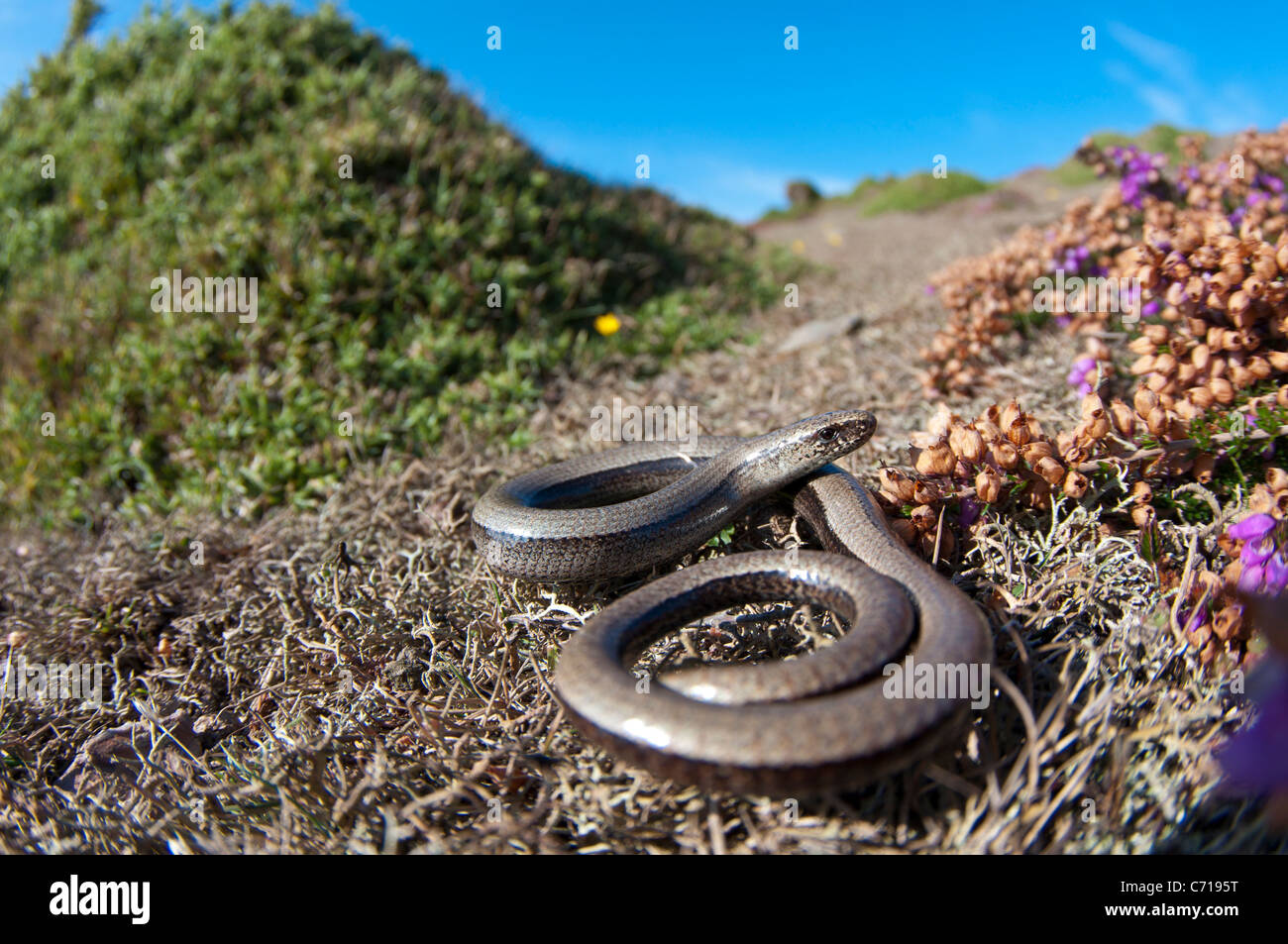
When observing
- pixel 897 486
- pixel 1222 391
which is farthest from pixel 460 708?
pixel 1222 391

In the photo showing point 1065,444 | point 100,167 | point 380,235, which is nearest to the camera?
point 1065,444

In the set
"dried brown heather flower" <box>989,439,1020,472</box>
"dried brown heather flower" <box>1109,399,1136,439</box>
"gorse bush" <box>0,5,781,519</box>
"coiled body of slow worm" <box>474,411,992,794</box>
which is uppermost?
"gorse bush" <box>0,5,781,519</box>

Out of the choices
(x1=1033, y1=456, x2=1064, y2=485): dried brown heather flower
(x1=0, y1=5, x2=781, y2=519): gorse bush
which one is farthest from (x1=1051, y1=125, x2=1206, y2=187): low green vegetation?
(x1=1033, y1=456, x2=1064, y2=485): dried brown heather flower

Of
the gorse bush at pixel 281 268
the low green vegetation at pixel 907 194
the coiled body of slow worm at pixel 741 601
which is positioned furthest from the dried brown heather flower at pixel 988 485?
the low green vegetation at pixel 907 194

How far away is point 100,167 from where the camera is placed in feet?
32.3

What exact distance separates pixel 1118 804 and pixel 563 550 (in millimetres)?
2318

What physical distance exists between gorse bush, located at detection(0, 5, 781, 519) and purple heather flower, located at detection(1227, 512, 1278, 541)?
470 cm

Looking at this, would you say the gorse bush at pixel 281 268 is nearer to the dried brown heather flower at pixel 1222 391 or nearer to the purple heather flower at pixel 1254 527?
the dried brown heather flower at pixel 1222 391

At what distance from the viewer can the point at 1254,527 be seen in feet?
9.50

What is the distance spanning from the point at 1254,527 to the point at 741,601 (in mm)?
1933

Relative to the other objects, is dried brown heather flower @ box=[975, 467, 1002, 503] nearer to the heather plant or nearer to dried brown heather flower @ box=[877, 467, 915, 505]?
the heather plant

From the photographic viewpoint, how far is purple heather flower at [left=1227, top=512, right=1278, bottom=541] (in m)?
2.88
